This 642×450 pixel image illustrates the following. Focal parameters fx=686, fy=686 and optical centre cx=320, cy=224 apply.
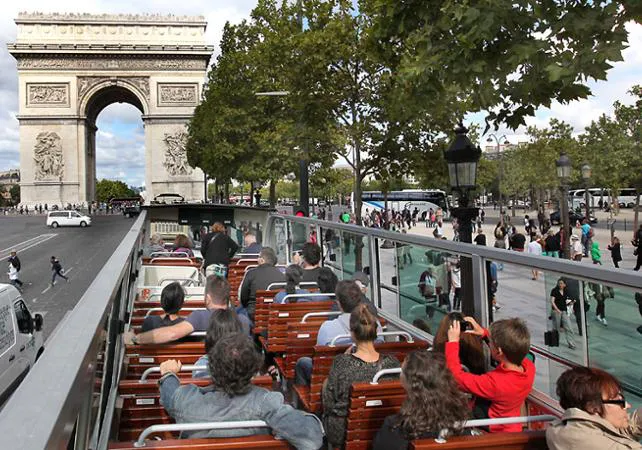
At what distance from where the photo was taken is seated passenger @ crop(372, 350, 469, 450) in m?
2.80

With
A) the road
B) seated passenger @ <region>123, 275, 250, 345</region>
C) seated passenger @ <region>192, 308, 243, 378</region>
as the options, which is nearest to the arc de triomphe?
the road

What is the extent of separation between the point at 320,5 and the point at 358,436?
52.2 feet

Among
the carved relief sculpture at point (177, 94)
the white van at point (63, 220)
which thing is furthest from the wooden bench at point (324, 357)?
the carved relief sculpture at point (177, 94)

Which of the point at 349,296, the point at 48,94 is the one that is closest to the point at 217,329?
the point at 349,296

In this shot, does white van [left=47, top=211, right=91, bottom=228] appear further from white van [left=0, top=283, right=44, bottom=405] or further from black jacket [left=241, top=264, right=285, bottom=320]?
black jacket [left=241, top=264, right=285, bottom=320]

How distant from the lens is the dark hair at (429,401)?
279cm

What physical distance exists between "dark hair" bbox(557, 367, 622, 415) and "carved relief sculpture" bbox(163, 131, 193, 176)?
211ft

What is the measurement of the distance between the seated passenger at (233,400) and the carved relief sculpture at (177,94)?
65744 mm

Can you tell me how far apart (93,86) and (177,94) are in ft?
27.3

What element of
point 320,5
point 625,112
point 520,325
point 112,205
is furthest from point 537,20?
point 112,205

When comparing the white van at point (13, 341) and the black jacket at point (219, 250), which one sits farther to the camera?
the black jacket at point (219, 250)

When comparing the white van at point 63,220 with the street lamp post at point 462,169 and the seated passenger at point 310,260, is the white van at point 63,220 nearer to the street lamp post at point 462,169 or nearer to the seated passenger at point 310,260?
the street lamp post at point 462,169

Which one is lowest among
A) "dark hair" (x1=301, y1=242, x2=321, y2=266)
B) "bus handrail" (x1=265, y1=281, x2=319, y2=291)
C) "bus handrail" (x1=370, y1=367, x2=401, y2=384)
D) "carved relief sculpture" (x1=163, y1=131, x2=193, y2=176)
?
"bus handrail" (x1=370, y1=367, x2=401, y2=384)

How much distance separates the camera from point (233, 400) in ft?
10.1
